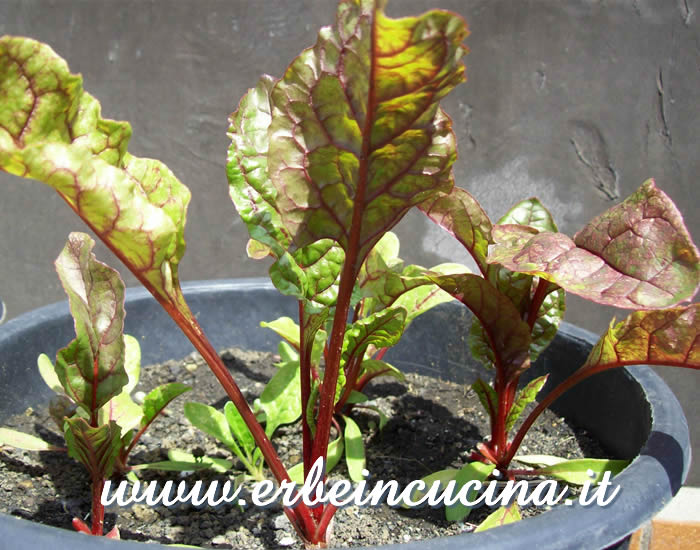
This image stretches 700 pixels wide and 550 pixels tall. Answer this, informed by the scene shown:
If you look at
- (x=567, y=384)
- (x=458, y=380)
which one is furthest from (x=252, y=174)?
(x=458, y=380)

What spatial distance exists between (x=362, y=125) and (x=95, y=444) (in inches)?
16.9

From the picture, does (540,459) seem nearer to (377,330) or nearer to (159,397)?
(377,330)

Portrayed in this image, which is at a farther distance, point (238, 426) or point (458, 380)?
point (458, 380)

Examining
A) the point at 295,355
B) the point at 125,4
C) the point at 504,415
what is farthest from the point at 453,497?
the point at 125,4

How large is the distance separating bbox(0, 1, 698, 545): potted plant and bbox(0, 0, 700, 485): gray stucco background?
1063mm

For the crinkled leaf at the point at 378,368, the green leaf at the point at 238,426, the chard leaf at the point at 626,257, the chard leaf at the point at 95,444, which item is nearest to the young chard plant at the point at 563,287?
the chard leaf at the point at 626,257

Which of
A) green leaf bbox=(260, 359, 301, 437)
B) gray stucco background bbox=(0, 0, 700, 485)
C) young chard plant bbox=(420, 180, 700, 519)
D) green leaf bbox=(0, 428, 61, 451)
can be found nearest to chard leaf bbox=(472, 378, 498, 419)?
young chard plant bbox=(420, 180, 700, 519)

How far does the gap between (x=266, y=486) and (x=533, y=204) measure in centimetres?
46

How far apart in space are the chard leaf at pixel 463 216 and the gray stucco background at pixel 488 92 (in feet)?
3.43

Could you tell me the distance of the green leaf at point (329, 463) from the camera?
27.4 inches

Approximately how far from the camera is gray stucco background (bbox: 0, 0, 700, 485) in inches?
60.9

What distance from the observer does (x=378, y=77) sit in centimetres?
41

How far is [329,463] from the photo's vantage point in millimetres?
758

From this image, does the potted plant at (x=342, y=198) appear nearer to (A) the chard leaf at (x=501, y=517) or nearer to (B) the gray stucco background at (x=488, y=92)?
(A) the chard leaf at (x=501, y=517)
